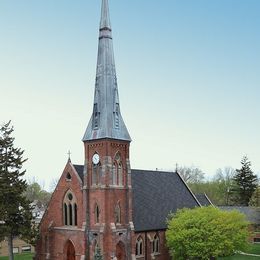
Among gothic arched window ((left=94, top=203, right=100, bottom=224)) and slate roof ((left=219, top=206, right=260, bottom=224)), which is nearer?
gothic arched window ((left=94, top=203, right=100, bottom=224))

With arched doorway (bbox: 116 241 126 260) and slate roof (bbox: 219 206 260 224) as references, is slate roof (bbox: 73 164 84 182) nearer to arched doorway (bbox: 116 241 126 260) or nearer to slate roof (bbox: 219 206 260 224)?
arched doorway (bbox: 116 241 126 260)

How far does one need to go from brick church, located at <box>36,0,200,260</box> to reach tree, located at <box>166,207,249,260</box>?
296 centimetres

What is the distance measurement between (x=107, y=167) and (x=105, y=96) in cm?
643

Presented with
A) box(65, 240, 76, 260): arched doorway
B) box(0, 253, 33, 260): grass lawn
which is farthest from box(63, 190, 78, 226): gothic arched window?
box(0, 253, 33, 260): grass lawn

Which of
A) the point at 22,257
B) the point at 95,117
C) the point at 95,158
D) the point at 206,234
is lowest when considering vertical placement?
the point at 22,257

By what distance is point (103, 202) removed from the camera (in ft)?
118

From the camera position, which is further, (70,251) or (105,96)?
(70,251)

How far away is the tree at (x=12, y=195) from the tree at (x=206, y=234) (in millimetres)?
13333

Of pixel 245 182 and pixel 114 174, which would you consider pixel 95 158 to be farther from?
pixel 245 182

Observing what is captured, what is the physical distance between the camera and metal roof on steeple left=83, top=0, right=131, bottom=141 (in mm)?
37812

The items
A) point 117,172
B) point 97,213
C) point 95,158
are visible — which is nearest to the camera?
point 97,213

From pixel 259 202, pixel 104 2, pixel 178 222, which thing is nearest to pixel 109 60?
pixel 104 2

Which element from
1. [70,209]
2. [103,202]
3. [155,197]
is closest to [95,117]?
[103,202]

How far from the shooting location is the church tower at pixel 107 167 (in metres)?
36.0
